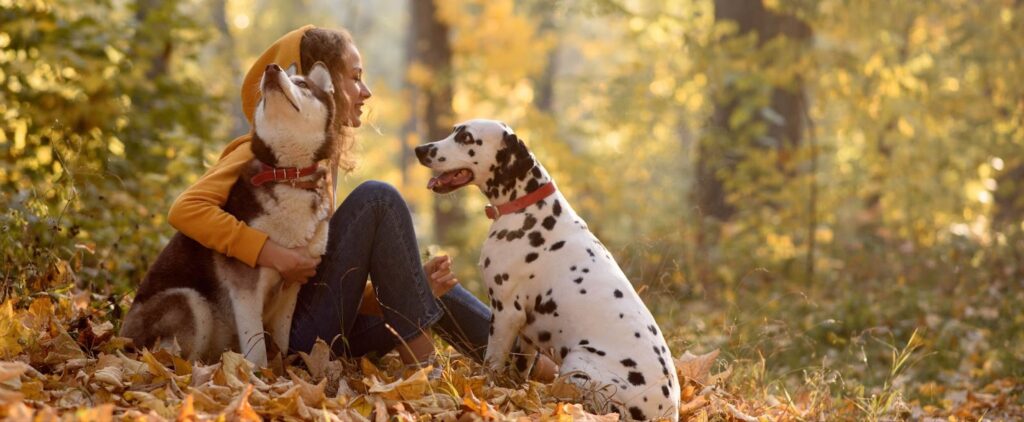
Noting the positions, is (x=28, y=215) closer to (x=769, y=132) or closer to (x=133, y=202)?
(x=133, y=202)

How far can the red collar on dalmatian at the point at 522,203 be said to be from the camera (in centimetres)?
476

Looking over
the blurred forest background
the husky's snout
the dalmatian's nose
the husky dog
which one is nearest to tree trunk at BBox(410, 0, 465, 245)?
the blurred forest background

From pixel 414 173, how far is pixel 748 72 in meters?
13.4

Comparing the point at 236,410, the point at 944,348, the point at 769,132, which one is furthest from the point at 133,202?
the point at 769,132

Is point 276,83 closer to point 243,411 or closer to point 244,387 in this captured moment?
point 244,387

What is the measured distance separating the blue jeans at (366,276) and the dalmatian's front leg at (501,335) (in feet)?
1.22

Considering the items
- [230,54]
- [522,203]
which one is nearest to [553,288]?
[522,203]

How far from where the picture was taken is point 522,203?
15.6 feet

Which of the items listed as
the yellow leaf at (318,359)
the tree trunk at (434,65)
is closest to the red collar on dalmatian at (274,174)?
the yellow leaf at (318,359)

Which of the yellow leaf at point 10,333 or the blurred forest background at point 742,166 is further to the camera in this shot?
the blurred forest background at point 742,166

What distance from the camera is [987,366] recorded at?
23.9ft

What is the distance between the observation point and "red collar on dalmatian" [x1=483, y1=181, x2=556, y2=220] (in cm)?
476

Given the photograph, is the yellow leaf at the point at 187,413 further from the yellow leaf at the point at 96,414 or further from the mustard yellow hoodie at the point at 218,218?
the mustard yellow hoodie at the point at 218,218

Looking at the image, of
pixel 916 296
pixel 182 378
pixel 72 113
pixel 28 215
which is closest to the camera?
pixel 182 378
